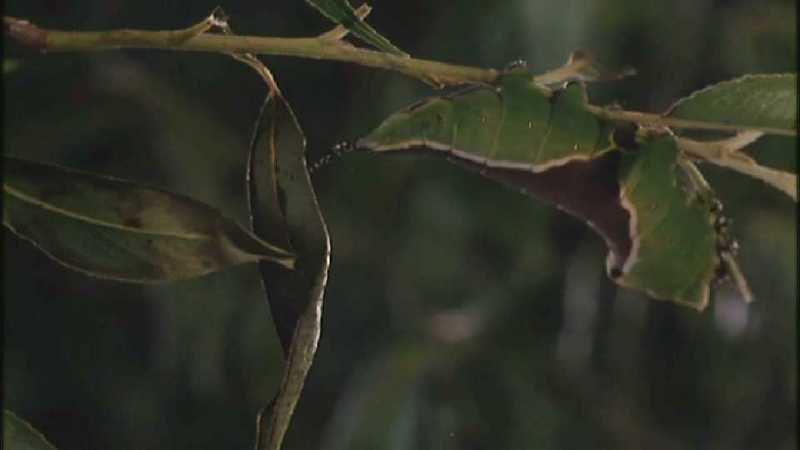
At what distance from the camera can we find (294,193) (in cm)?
39

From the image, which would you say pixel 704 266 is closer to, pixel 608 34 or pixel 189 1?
pixel 189 1

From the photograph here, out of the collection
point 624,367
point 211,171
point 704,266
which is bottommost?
point 624,367

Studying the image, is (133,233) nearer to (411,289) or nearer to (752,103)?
(752,103)

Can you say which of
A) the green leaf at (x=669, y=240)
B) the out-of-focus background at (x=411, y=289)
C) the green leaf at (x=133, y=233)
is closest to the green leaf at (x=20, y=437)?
the green leaf at (x=133, y=233)

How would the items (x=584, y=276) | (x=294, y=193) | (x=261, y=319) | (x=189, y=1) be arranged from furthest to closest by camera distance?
(x=584, y=276) → (x=261, y=319) → (x=189, y=1) → (x=294, y=193)

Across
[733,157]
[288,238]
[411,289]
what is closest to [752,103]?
[733,157]

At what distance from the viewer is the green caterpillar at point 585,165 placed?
1.32 feet

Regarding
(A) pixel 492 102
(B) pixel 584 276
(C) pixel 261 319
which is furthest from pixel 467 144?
(B) pixel 584 276

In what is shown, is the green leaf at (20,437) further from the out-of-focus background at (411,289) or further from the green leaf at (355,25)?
the out-of-focus background at (411,289)

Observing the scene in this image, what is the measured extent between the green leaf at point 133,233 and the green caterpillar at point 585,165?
0.16 feet

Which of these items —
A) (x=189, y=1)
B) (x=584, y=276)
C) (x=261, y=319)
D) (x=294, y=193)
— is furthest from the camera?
(x=584, y=276)

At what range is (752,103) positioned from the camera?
0.42 metres

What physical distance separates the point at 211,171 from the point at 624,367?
0.36m

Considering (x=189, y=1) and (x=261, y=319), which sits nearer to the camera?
(x=189, y=1)
